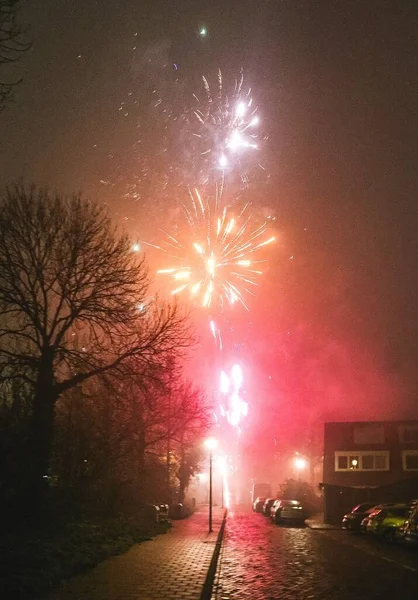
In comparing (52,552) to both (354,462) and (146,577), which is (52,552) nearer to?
(146,577)

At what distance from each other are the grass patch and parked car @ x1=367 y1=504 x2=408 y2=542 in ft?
39.5

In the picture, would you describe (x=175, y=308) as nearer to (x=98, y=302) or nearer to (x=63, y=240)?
(x=98, y=302)

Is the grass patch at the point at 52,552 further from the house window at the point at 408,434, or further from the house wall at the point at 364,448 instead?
the house window at the point at 408,434

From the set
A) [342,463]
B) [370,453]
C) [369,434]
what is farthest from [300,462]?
[370,453]

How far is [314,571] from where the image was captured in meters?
15.9

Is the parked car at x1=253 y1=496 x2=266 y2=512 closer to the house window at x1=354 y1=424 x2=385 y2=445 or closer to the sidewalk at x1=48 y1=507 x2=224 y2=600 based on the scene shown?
the house window at x1=354 y1=424 x2=385 y2=445

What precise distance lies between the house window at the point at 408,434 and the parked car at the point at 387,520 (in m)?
29.9

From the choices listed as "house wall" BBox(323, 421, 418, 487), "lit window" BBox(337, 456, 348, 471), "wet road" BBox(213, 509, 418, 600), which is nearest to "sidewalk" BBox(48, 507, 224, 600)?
"wet road" BBox(213, 509, 418, 600)

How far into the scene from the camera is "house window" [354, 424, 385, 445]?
193 ft

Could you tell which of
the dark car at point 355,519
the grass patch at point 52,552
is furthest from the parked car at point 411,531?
the dark car at point 355,519

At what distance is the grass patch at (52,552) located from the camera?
401 inches

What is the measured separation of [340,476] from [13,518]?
4515 cm

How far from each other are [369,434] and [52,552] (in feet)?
165

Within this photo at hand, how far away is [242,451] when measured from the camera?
106m
